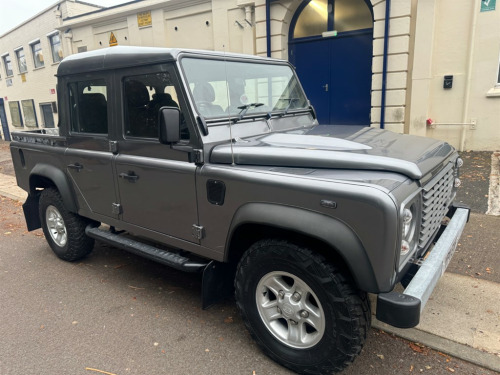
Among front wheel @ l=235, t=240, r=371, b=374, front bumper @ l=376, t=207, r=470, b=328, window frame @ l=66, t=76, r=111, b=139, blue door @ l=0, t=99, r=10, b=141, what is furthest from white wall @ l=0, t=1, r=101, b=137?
front bumper @ l=376, t=207, r=470, b=328

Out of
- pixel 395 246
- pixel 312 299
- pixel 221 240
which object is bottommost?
pixel 312 299

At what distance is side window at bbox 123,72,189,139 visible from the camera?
9.69 ft

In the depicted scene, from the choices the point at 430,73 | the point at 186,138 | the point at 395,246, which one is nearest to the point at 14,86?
the point at 430,73

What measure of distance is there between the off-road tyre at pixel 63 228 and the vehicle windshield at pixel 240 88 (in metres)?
2.22

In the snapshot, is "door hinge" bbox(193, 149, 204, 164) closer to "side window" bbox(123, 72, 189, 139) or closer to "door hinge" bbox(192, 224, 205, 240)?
"side window" bbox(123, 72, 189, 139)

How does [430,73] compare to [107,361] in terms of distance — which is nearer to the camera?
[107,361]

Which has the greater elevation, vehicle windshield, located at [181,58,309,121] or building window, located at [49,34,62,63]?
building window, located at [49,34,62,63]

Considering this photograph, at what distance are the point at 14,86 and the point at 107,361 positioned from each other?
22.8m

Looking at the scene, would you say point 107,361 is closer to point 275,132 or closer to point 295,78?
point 275,132

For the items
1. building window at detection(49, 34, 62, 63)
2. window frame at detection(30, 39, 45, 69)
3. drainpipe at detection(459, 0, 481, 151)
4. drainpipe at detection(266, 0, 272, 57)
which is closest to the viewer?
drainpipe at detection(459, 0, 481, 151)

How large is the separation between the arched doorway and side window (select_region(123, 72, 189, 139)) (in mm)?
7196

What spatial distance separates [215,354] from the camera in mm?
2777

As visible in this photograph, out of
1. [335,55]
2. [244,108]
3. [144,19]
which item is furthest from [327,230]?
[144,19]

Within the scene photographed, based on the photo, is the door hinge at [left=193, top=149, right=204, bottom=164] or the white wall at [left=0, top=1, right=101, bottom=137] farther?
the white wall at [left=0, top=1, right=101, bottom=137]
